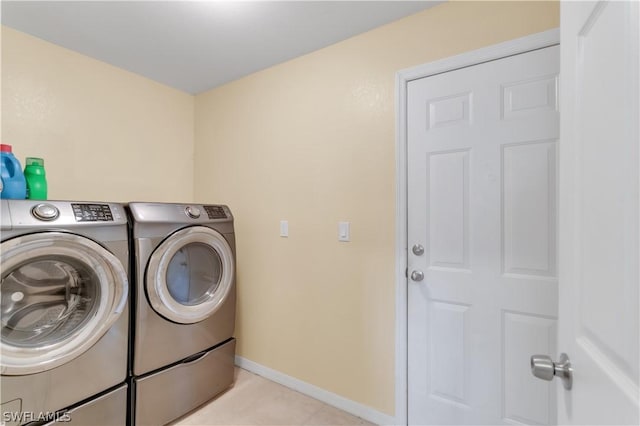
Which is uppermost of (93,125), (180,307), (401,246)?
(93,125)

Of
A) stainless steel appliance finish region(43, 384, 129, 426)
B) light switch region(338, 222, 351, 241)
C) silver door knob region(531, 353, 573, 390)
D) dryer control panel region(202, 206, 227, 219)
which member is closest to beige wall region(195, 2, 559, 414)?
light switch region(338, 222, 351, 241)

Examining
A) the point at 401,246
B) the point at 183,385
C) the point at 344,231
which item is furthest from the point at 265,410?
the point at 401,246

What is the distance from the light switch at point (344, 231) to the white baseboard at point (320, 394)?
1001 millimetres

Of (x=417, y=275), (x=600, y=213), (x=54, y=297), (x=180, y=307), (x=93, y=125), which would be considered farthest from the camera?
(x=93, y=125)

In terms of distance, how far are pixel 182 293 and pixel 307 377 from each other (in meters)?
1.01

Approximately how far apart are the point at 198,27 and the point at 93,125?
109 cm

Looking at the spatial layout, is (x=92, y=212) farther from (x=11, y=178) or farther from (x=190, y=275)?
(x=190, y=275)

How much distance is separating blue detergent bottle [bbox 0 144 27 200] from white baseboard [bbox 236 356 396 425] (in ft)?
5.86

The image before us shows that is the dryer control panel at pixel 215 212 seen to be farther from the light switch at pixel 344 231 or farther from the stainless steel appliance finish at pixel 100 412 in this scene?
the stainless steel appliance finish at pixel 100 412

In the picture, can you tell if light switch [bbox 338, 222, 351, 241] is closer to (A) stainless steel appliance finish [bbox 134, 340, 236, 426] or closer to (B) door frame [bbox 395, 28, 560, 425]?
(B) door frame [bbox 395, 28, 560, 425]

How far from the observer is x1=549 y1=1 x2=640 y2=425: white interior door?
0.44 metres

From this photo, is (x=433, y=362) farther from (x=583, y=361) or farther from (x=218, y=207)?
(x=218, y=207)

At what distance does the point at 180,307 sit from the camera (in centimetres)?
177

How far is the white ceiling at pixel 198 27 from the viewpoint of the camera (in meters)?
1.60
